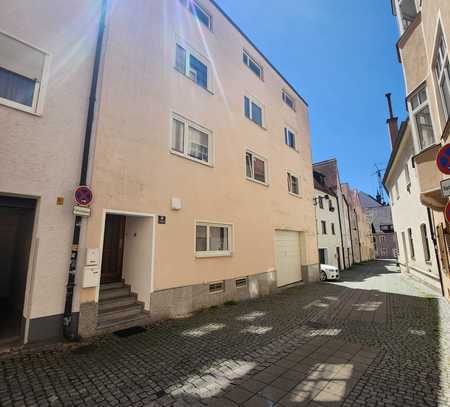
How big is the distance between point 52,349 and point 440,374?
676 centimetres

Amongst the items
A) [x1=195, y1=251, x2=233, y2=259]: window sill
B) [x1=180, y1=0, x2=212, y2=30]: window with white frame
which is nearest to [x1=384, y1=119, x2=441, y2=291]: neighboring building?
[x1=195, y1=251, x2=233, y2=259]: window sill

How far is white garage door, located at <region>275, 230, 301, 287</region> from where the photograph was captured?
12.5 m

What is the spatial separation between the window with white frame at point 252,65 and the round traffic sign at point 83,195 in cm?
1054

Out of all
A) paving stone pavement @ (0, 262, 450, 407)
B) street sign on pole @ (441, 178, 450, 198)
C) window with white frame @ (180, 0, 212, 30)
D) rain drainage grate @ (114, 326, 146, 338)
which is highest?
window with white frame @ (180, 0, 212, 30)

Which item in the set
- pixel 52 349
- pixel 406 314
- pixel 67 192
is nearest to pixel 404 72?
pixel 406 314

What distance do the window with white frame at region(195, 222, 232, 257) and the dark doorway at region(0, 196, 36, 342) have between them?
4561mm

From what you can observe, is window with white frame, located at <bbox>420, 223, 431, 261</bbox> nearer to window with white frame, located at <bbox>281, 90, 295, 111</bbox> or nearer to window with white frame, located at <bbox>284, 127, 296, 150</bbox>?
window with white frame, located at <bbox>284, 127, 296, 150</bbox>

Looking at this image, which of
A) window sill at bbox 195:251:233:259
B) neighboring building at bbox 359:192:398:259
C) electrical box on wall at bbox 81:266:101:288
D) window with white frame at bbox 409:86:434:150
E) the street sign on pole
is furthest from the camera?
neighboring building at bbox 359:192:398:259

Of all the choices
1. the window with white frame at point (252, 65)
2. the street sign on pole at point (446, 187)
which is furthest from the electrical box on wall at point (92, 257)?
the window with white frame at point (252, 65)

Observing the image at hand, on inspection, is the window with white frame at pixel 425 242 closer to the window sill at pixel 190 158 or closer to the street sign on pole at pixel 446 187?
the street sign on pole at pixel 446 187

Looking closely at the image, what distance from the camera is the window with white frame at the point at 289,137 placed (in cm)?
1495

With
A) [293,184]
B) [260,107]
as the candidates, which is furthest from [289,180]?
[260,107]

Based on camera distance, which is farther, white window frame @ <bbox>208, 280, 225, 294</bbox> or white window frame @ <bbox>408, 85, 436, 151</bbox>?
white window frame @ <bbox>208, 280, 225, 294</bbox>

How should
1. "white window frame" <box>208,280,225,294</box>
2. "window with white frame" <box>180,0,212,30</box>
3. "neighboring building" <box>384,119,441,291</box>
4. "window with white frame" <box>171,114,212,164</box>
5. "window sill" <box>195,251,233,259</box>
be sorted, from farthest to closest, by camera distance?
"neighboring building" <box>384,119,441,291</box>
"window with white frame" <box>180,0,212,30</box>
"white window frame" <box>208,280,225,294</box>
"window with white frame" <box>171,114,212,164</box>
"window sill" <box>195,251,233,259</box>
